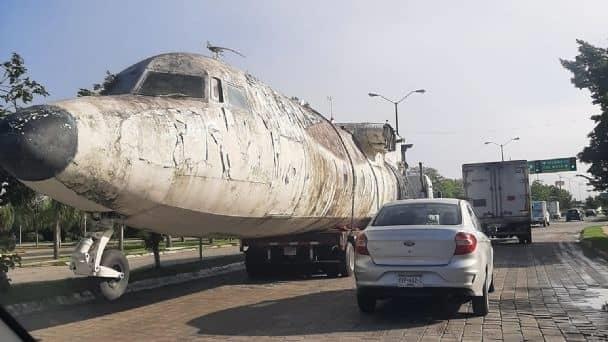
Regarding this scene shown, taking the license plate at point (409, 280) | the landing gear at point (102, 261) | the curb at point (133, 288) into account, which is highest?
the landing gear at point (102, 261)

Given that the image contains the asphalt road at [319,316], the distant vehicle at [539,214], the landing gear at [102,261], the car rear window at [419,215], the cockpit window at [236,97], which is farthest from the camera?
the distant vehicle at [539,214]

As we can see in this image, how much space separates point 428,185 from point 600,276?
45.2 feet

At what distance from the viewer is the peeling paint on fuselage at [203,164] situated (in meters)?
7.15

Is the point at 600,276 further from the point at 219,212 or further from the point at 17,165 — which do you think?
the point at 17,165

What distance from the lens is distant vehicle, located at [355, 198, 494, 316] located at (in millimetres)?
8250

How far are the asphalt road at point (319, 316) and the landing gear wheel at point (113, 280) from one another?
0.55m

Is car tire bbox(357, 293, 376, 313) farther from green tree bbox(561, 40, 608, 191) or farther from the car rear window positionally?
green tree bbox(561, 40, 608, 191)

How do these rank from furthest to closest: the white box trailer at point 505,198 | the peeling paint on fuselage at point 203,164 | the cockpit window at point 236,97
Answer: the white box trailer at point 505,198
the cockpit window at point 236,97
the peeling paint on fuselage at point 203,164

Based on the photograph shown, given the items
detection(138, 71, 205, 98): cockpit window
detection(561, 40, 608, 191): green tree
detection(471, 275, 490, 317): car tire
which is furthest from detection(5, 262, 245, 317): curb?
detection(561, 40, 608, 191): green tree

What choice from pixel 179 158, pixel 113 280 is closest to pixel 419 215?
pixel 179 158

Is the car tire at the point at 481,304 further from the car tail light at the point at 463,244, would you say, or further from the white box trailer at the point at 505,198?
the white box trailer at the point at 505,198

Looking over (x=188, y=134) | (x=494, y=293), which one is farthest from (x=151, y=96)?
(x=494, y=293)

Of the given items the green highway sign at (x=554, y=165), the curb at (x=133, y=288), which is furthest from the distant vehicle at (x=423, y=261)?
the green highway sign at (x=554, y=165)

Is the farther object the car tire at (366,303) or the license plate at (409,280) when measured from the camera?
the car tire at (366,303)
